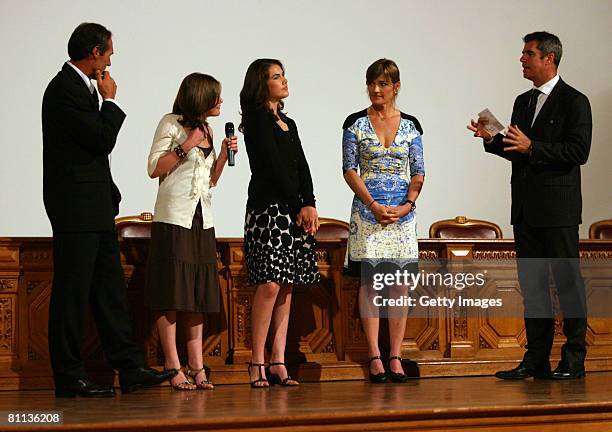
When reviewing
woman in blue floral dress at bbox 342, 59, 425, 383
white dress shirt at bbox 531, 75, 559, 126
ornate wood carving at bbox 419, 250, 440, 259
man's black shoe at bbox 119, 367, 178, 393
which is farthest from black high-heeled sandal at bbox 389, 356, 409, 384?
white dress shirt at bbox 531, 75, 559, 126

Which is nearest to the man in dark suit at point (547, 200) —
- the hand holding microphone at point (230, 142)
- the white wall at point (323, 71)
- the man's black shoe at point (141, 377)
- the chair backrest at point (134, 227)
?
the hand holding microphone at point (230, 142)

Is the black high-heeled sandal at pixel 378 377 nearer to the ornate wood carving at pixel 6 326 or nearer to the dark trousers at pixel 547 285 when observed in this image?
the dark trousers at pixel 547 285

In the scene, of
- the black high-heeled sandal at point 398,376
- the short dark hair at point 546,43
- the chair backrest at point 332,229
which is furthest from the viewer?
the chair backrest at point 332,229

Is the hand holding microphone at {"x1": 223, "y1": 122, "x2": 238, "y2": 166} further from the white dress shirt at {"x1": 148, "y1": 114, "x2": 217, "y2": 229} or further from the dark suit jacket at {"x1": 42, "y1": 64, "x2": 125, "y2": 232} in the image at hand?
the dark suit jacket at {"x1": 42, "y1": 64, "x2": 125, "y2": 232}

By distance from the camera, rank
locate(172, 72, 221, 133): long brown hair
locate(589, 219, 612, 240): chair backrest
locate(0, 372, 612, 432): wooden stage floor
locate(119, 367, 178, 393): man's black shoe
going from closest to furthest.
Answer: locate(0, 372, 612, 432): wooden stage floor
locate(119, 367, 178, 393): man's black shoe
locate(172, 72, 221, 133): long brown hair
locate(589, 219, 612, 240): chair backrest

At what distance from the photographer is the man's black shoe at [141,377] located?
364 cm

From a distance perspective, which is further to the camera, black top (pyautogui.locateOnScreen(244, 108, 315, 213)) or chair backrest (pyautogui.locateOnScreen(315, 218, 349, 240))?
chair backrest (pyautogui.locateOnScreen(315, 218, 349, 240))

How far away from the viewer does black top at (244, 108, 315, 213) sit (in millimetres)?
3811

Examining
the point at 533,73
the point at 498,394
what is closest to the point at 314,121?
the point at 533,73

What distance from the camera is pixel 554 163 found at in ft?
13.0

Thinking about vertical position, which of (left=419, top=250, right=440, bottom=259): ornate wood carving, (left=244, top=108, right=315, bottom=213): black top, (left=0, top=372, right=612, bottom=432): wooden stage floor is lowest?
(left=0, top=372, right=612, bottom=432): wooden stage floor

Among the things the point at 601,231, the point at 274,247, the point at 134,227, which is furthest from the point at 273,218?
the point at 601,231

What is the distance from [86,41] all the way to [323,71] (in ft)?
11.5

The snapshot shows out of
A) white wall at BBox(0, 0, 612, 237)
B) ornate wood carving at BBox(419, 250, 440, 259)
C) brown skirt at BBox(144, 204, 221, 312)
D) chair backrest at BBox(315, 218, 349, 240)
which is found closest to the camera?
brown skirt at BBox(144, 204, 221, 312)
